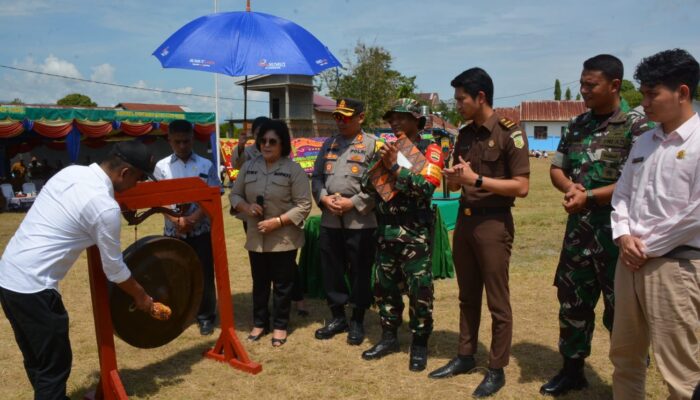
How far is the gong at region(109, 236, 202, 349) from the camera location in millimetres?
3457

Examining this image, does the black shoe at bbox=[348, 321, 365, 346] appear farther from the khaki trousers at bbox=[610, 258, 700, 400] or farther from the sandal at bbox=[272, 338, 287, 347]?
the khaki trousers at bbox=[610, 258, 700, 400]

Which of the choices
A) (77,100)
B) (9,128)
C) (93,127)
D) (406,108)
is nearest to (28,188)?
(93,127)

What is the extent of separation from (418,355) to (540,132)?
60637 mm

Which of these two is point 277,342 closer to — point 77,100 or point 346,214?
point 346,214

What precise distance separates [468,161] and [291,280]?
78.0 inches

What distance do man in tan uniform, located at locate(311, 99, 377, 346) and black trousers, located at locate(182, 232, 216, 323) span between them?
113 cm

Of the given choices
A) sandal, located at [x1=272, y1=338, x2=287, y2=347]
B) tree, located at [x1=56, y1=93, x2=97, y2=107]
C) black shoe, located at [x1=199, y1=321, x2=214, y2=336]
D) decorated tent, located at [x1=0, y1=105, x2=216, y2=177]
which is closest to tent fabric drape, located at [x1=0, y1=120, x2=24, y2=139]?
decorated tent, located at [x1=0, y1=105, x2=216, y2=177]

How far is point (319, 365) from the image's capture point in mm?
4215

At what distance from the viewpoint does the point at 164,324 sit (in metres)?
3.69

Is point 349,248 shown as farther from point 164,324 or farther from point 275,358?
point 164,324

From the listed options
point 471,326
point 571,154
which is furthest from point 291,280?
point 571,154

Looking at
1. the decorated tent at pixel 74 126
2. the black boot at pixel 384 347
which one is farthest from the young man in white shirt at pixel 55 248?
the decorated tent at pixel 74 126

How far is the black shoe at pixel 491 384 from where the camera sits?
3571mm

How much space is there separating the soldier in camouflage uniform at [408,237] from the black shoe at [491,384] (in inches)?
22.7
